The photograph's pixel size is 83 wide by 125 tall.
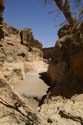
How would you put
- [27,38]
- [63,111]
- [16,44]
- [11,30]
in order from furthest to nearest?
[27,38] → [11,30] → [16,44] → [63,111]

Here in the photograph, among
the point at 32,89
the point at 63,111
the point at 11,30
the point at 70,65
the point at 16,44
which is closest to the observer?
the point at 63,111

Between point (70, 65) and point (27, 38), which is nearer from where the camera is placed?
point (70, 65)

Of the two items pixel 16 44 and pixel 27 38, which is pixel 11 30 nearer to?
pixel 16 44

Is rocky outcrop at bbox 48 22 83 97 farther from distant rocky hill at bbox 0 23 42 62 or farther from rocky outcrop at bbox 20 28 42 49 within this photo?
rocky outcrop at bbox 20 28 42 49

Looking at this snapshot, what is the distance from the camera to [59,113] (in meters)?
7.59

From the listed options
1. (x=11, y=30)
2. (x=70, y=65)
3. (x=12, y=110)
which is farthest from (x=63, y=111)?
(x=11, y=30)

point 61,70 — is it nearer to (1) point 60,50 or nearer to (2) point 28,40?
(1) point 60,50

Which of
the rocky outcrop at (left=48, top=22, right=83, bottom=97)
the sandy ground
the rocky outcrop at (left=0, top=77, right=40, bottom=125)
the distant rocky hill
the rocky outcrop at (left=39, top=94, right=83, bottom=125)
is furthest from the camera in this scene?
the distant rocky hill

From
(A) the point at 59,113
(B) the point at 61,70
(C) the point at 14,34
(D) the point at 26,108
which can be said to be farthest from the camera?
(C) the point at 14,34

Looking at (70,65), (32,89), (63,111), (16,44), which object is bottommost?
(32,89)

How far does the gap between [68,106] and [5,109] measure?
3.09 metres

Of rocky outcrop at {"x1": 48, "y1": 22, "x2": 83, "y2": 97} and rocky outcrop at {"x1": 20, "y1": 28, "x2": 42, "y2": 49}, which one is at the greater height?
rocky outcrop at {"x1": 20, "y1": 28, "x2": 42, "y2": 49}

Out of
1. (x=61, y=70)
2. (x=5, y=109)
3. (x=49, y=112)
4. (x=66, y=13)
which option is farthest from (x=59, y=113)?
(x=61, y=70)

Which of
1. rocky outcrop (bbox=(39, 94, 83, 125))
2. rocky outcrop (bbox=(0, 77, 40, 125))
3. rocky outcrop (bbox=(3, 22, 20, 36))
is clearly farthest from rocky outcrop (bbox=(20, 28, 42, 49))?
rocky outcrop (bbox=(0, 77, 40, 125))
